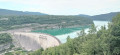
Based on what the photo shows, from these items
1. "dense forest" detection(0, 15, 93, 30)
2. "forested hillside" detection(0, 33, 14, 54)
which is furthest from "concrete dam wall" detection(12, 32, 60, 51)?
"dense forest" detection(0, 15, 93, 30)

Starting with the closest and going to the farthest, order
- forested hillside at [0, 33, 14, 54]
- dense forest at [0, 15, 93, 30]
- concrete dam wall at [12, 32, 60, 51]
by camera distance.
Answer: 1. forested hillside at [0, 33, 14, 54]
2. concrete dam wall at [12, 32, 60, 51]
3. dense forest at [0, 15, 93, 30]

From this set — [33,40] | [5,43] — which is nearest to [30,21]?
[33,40]

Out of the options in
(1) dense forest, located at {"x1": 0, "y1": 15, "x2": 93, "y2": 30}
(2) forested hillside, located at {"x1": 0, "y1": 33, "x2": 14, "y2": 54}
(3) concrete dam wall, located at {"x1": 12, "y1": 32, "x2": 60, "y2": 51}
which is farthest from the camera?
(1) dense forest, located at {"x1": 0, "y1": 15, "x2": 93, "y2": 30}

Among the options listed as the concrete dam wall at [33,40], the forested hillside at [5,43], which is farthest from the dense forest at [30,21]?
the forested hillside at [5,43]

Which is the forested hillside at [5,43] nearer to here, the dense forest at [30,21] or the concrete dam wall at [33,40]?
the concrete dam wall at [33,40]

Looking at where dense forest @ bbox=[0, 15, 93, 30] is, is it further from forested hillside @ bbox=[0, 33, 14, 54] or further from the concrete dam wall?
forested hillside @ bbox=[0, 33, 14, 54]

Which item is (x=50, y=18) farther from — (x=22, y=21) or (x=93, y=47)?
(x=93, y=47)

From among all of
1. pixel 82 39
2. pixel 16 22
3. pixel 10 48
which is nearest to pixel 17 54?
pixel 10 48

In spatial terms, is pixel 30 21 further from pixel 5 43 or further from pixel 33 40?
pixel 5 43
